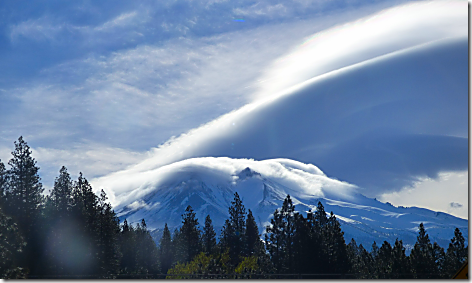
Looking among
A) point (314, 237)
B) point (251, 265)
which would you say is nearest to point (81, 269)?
point (251, 265)

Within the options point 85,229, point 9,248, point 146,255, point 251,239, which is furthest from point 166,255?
point 9,248

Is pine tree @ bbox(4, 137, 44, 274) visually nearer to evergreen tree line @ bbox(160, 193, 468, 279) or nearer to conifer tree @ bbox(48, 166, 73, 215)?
conifer tree @ bbox(48, 166, 73, 215)

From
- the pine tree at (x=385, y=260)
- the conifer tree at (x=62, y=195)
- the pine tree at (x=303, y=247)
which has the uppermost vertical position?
the conifer tree at (x=62, y=195)

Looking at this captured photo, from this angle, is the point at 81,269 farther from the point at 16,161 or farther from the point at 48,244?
the point at 16,161

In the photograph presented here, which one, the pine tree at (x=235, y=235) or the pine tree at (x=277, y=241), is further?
the pine tree at (x=235, y=235)

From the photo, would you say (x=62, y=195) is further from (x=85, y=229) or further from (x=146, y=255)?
(x=146, y=255)

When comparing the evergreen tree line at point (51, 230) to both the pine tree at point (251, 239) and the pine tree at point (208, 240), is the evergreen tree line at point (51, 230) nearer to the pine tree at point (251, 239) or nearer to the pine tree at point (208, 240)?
the pine tree at point (208, 240)

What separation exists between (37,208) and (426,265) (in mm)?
49614

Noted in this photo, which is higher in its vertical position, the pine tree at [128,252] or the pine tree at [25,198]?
the pine tree at [25,198]

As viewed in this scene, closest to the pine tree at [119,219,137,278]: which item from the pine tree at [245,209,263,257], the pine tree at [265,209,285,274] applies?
the pine tree at [245,209,263,257]

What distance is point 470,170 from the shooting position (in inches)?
850

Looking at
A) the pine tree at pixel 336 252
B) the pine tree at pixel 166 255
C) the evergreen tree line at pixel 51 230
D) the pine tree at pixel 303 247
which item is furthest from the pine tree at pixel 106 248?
the pine tree at pixel 336 252

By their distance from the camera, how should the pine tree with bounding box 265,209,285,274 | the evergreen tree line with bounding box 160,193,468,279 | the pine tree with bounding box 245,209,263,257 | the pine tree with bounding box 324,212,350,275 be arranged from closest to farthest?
1. the evergreen tree line with bounding box 160,193,468,279
2. the pine tree with bounding box 324,212,350,275
3. the pine tree with bounding box 265,209,285,274
4. the pine tree with bounding box 245,209,263,257

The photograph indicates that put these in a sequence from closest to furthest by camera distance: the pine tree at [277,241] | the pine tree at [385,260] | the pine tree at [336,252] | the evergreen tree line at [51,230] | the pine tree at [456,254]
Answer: the evergreen tree line at [51,230] < the pine tree at [336,252] < the pine tree at [456,254] < the pine tree at [385,260] < the pine tree at [277,241]
